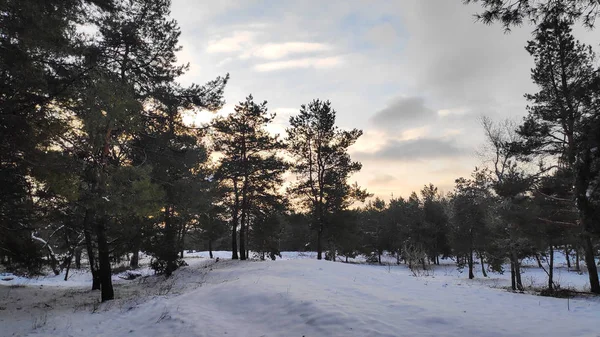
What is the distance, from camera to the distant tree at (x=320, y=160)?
25.1 m

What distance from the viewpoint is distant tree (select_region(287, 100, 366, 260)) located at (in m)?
25.1

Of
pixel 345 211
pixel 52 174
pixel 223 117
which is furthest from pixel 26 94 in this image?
pixel 345 211

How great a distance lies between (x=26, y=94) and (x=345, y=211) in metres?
23.0

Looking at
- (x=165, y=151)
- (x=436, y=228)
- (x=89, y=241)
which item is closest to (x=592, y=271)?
(x=165, y=151)

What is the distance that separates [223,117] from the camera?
78.6 ft

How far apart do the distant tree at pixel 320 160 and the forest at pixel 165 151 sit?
0.37 ft

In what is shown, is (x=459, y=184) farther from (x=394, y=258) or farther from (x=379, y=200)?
(x=379, y=200)

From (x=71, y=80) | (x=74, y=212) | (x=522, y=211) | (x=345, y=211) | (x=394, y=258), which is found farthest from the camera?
(x=394, y=258)

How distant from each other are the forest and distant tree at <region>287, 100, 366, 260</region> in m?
0.11

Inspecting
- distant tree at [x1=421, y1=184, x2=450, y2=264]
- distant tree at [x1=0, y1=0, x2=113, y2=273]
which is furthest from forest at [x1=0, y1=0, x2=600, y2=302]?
distant tree at [x1=421, y1=184, x2=450, y2=264]

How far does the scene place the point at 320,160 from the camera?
2530 cm

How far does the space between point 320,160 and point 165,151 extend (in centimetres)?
1452

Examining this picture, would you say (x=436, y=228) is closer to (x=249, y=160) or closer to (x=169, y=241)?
(x=249, y=160)

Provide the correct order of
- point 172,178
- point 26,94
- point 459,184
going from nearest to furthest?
1. point 26,94
2. point 172,178
3. point 459,184
